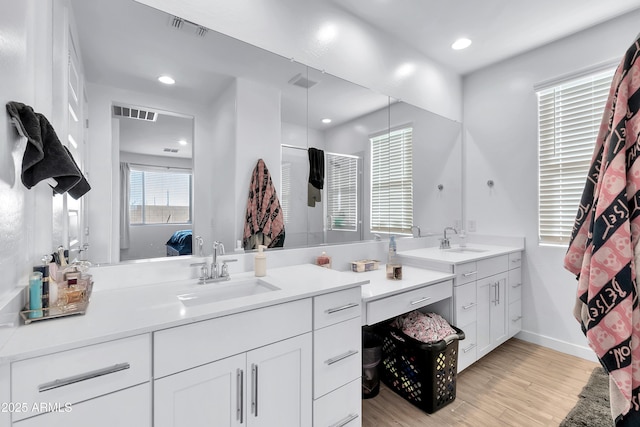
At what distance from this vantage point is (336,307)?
142cm

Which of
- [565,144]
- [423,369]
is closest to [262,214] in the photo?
[423,369]

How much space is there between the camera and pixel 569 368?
2.33 metres

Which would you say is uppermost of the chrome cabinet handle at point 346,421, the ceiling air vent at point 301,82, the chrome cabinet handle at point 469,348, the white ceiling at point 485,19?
the white ceiling at point 485,19

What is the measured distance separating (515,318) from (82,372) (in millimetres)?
3181

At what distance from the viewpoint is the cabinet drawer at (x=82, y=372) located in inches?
30.2

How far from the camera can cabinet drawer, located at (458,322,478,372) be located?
2.13 meters

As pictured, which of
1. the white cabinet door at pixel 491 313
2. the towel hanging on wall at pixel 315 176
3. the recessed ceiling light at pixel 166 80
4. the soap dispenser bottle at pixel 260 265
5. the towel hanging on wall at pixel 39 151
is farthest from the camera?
the white cabinet door at pixel 491 313

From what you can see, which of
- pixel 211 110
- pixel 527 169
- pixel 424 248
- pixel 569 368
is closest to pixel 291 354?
pixel 211 110

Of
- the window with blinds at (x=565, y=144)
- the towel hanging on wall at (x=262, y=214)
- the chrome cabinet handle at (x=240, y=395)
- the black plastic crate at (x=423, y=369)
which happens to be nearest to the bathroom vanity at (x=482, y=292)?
the black plastic crate at (x=423, y=369)

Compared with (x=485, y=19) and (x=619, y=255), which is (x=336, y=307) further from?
(x=485, y=19)

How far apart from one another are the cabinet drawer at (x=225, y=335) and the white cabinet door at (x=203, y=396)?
0.11 feet

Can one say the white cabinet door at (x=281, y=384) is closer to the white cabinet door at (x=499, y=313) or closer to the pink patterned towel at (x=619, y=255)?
the pink patterned towel at (x=619, y=255)

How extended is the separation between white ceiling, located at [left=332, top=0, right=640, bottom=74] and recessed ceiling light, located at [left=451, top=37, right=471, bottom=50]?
1.7 inches

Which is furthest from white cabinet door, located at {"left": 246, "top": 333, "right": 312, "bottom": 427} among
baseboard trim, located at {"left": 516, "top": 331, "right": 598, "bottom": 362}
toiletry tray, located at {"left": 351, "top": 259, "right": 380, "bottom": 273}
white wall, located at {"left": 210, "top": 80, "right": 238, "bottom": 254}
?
baseboard trim, located at {"left": 516, "top": 331, "right": 598, "bottom": 362}
